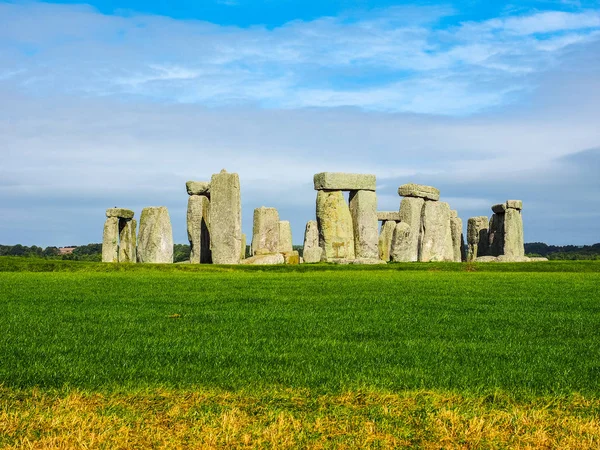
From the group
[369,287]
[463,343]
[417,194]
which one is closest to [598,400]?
[463,343]

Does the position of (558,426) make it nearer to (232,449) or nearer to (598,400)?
(598,400)

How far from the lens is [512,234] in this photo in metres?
32.3

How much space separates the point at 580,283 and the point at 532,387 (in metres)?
11.6

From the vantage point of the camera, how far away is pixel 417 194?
31.2m

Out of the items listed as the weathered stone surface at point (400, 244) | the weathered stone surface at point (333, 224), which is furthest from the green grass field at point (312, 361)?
the weathered stone surface at point (400, 244)

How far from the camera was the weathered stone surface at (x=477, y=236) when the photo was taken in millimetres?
35875

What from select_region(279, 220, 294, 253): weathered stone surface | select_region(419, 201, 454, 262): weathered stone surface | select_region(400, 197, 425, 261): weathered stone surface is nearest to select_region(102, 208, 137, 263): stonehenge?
select_region(279, 220, 294, 253): weathered stone surface

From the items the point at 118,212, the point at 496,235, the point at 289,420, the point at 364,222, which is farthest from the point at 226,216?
the point at 289,420

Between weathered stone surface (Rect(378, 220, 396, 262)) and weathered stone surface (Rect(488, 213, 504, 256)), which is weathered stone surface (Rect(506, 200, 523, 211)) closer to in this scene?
weathered stone surface (Rect(488, 213, 504, 256))

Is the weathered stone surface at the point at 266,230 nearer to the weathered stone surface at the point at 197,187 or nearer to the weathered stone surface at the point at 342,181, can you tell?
the weathered stone surface at the point at 197,187

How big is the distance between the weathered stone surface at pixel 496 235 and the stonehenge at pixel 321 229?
0.16ft

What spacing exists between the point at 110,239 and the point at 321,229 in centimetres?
929

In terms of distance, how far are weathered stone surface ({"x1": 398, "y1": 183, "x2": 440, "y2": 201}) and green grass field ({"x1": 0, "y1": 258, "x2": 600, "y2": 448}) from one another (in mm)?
18228

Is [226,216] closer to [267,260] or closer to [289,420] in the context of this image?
[267,260]
